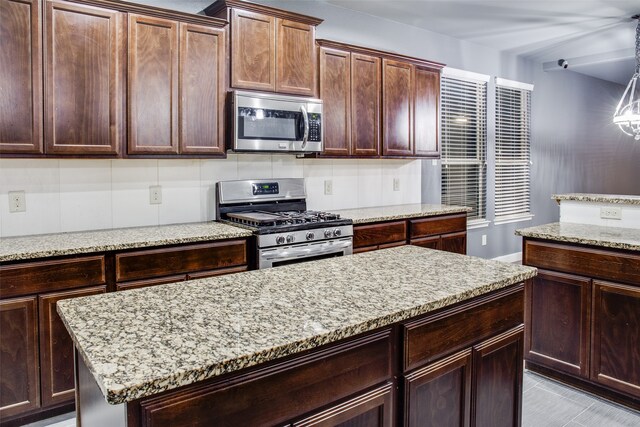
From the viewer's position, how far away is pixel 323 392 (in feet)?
3.80

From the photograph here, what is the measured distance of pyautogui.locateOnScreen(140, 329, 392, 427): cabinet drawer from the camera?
930 millimetres

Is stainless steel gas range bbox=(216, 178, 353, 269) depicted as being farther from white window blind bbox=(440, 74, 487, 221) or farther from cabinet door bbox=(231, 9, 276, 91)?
white window blind bbox=(440, 74, 487, 221)

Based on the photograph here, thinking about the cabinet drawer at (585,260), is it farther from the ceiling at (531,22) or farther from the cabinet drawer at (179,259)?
the ceiling at (531,22)

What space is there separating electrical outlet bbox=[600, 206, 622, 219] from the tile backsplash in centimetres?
200

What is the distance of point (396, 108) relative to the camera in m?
4.01

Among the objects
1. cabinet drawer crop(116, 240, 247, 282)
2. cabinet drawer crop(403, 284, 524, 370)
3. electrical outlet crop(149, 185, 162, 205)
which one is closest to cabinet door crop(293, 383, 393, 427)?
cabinet drawer crop(403, 284, 524, 370)

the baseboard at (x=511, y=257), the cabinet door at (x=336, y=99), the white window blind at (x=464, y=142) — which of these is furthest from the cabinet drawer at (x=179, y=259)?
the baseboard at (x=511, y=257)

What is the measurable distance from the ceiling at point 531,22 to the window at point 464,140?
494 millimetres

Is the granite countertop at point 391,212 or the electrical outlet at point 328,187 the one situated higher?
the electrical outlet at point 328,187

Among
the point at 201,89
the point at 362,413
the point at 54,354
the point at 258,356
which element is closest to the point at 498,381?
the point at 362,413

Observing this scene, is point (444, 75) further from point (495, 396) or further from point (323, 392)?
point (323, 392)

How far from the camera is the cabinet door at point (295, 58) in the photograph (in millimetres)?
3285

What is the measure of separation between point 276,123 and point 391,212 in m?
1.24

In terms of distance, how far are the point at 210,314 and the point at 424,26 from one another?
421 centimetres
